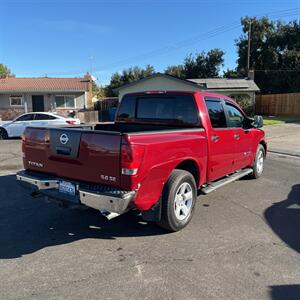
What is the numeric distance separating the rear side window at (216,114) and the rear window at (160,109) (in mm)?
365

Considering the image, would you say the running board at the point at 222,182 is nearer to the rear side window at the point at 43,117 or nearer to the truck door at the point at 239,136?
the truck door at the point at 239,136

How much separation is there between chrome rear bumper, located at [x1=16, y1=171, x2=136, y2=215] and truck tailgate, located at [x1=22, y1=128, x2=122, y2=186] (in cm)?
14

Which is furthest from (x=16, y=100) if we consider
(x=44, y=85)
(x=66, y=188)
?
(x=66, y=188)

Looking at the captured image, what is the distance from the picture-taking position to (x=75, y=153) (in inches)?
174

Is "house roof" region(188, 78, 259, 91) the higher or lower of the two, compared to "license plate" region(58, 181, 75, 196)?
higher

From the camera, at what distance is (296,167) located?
10000 millimetres

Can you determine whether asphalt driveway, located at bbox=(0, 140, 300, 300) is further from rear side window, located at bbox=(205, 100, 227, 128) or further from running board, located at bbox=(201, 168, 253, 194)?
rear side window, located at bbox=(205, 100, 227, 128)

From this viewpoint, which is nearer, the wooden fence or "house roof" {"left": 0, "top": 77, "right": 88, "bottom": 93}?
"house roof" {"left": 0, "top": 77, "right": 88, "bottom": 93}

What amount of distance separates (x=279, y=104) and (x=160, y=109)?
3510cm

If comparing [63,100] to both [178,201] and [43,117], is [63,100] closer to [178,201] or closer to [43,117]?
[43,117]

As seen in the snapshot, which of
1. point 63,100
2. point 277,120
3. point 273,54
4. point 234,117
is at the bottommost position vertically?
point 277,120

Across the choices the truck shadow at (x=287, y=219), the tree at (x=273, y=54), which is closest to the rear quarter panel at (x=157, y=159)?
the truck shadow at (x=287, y=219)

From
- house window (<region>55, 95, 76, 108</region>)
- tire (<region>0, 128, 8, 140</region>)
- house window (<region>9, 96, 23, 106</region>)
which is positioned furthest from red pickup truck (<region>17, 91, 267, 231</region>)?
house window (<region>9, 96, 23, 106</region>)

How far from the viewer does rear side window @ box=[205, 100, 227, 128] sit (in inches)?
231
